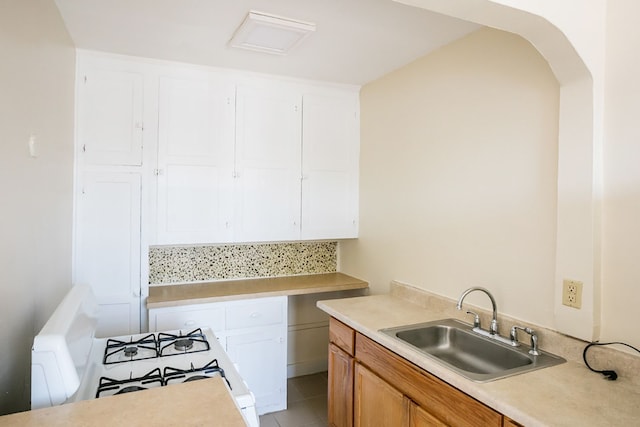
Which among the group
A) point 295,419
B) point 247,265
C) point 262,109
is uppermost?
point 262,109

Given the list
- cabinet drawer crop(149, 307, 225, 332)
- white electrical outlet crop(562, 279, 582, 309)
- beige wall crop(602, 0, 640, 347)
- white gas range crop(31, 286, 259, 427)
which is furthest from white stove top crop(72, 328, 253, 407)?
beige wall crop(602, 0, 640, 347)

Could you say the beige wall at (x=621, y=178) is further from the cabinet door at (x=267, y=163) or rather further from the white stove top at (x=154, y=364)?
the cabinet door at (x=267, y=163)

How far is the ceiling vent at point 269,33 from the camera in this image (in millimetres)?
2047

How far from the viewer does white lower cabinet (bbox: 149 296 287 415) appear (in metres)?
2.71

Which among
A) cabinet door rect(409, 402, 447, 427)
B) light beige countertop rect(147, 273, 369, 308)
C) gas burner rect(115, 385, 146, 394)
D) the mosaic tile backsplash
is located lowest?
cabinet door rect(409, 402, 447, 427)

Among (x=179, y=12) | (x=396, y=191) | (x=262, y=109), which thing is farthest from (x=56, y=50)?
(x=396, y=191)

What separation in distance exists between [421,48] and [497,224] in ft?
3.85

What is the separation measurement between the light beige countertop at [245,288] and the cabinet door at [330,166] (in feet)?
1.26

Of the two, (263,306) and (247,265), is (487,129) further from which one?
(247,265)

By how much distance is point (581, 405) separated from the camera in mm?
1282

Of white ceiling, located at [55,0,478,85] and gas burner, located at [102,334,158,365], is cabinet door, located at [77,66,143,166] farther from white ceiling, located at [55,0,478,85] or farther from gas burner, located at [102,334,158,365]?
gas burner, located at [102,334,158,365]

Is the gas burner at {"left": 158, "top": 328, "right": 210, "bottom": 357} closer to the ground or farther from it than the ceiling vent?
closer to the ground

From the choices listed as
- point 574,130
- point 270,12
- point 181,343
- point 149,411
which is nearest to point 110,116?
point 270,12

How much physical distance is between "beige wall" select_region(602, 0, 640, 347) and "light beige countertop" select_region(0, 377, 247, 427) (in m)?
1.45
